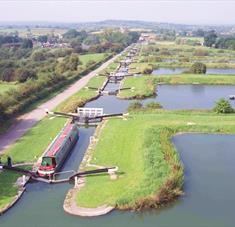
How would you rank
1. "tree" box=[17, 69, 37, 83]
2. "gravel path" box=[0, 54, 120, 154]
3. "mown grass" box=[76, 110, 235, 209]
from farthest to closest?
"tree" box=[17, 69, 37, 83] → "gravel path" box=[0, 54, 120, 154] → "mown grass" box=[76, 110, 235, 209]

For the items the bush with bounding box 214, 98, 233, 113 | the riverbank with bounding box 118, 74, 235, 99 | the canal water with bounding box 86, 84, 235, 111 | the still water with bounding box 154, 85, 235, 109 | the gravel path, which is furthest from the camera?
the riverbank with bounding box 118, 74, 235, 99

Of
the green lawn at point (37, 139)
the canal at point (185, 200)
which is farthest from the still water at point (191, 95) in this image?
the canal at point (185, 200)

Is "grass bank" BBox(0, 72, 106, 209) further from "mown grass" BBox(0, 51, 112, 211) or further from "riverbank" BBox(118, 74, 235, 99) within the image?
"riverbank" BBox(118, 74, 235, 99)

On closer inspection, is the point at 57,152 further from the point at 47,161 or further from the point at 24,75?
the point at 24,75

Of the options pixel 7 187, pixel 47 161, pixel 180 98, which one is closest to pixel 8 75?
pixel 180 98

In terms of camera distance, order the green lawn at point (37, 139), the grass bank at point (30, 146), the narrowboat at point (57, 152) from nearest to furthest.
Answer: the grass bank at point (30, 146)
the narrowboat at point (57, 152)
the green lawn at point (37, 139)

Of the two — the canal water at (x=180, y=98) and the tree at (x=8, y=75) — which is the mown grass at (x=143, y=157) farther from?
the tree at (x=8, y=75)

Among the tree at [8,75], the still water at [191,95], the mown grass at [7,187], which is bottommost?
the still water at [191,95]

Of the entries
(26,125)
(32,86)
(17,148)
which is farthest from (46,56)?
(17,148)

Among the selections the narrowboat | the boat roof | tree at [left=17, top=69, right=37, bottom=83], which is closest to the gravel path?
the boat roof
